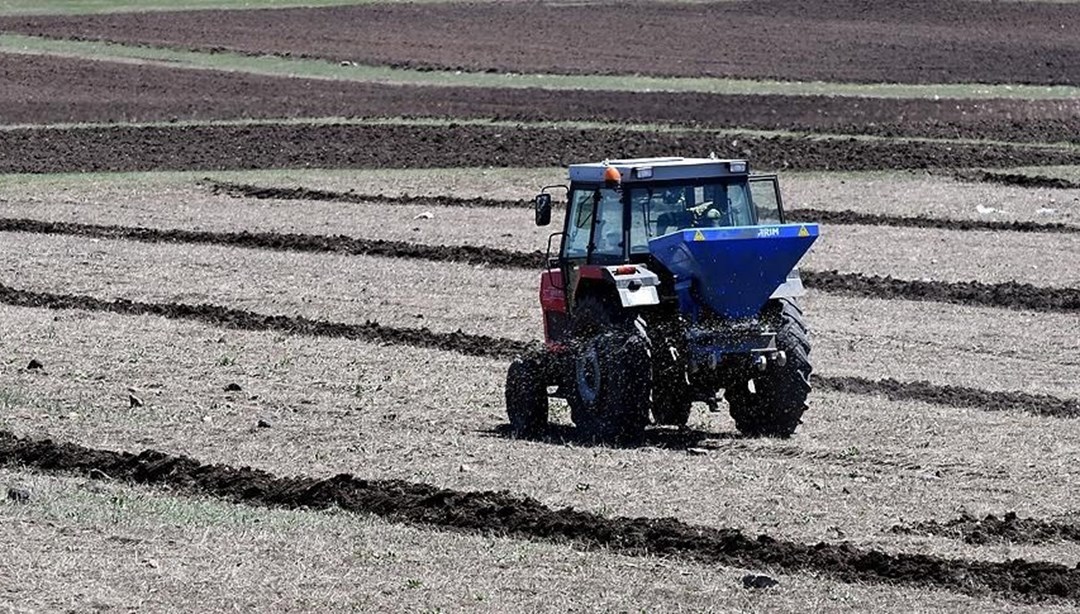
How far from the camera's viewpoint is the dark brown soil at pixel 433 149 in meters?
33.4

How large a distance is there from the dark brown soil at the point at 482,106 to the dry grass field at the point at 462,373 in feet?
0.54

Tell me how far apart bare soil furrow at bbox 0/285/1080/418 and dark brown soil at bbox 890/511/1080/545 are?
13.3 feet

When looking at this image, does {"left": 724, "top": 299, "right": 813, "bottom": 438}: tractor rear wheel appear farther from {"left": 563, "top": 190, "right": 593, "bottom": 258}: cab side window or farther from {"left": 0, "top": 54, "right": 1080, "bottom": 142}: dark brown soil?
{"left": 0, "top": 54, "right": 1080, "bottom": 142}: dark brown soil

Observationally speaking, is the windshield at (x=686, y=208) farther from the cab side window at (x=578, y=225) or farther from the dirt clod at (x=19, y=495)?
the dirt clod at (x=19, y=495)

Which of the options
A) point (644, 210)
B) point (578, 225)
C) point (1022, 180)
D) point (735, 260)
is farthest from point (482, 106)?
point (735, 260)

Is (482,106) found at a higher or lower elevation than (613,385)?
higher

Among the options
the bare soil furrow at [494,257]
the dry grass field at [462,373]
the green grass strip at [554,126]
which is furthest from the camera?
the green grass strip at [554,126]

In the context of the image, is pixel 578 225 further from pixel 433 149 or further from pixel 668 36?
pixel 668 36

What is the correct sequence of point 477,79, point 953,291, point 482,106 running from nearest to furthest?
1. point 953,291
2. point 482,106
3. point 477,79

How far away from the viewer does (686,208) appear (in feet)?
50.0

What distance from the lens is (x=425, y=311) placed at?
21578 millimetres

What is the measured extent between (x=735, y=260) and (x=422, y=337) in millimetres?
6194

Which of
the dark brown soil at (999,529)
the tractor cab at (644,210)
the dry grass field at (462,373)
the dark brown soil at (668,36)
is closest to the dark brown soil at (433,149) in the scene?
the dry grass field at (462,373)

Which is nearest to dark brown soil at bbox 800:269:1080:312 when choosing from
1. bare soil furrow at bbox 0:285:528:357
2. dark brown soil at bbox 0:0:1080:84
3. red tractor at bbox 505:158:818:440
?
bare soil furrow at bbox 0:285:528:357
